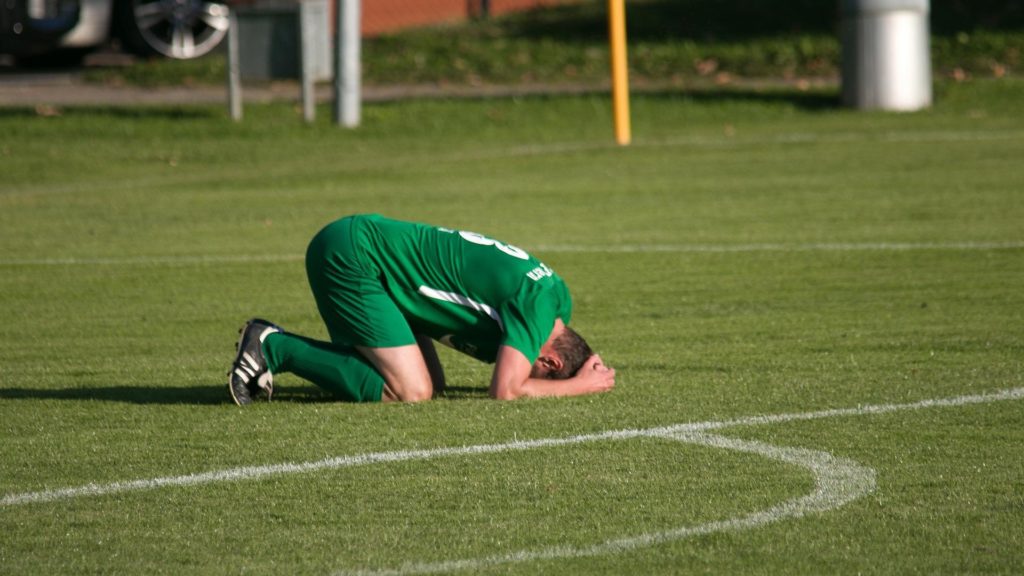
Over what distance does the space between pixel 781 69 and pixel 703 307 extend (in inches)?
557

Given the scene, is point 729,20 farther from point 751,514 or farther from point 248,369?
point 751,514

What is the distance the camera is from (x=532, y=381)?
662 centimetres

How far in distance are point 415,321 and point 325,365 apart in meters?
0.40

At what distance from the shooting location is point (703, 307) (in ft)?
29.3

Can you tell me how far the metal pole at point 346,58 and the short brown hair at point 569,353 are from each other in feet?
40.6

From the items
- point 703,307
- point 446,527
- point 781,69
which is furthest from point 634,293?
point 781,69

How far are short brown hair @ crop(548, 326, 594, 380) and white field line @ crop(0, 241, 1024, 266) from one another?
4.31 m

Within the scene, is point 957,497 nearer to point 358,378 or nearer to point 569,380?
point 569,380

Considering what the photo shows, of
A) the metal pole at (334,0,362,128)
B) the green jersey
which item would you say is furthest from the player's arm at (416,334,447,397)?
the metal pole at (334,0,362,128)

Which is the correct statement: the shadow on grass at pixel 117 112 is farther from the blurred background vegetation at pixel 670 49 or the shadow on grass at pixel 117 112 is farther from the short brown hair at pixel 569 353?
the short brown hair at pixel 569 353

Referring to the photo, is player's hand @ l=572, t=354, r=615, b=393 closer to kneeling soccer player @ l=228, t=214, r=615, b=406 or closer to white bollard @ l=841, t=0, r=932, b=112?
kneeling soccer player @ l=228, t=214, r=615, b=406

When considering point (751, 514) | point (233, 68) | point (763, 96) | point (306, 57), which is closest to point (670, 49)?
point (763, 96)

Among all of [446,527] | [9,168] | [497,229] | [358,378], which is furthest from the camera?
[9,168]

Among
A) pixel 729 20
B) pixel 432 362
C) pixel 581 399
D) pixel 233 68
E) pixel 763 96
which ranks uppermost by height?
pixel 729 20
